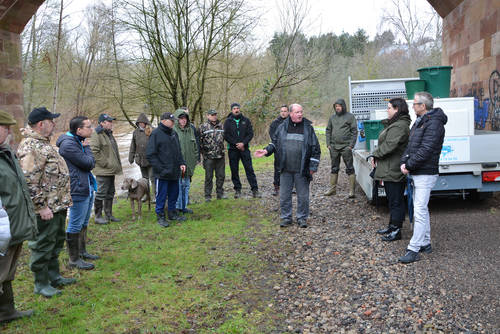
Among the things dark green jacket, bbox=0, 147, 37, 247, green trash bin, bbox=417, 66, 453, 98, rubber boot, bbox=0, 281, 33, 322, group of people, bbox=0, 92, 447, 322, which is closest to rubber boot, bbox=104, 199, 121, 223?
group of people, bbox=0, 92, 447, 322

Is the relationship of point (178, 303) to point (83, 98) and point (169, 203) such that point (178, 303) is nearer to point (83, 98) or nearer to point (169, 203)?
point (169, 203)

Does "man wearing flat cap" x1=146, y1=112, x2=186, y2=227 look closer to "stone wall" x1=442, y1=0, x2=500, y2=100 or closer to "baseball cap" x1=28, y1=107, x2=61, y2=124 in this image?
"baseball cap" x1=28, y1=107, x2=61, y2=124

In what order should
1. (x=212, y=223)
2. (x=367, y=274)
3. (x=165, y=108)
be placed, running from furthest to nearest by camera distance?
(x=165, y=108), (x=212, y=223), (x=367, y=274)

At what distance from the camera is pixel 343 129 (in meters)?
8.77

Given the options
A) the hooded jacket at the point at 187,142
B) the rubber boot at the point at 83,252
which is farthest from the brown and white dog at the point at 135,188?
the rubber boot at the point at 83,252

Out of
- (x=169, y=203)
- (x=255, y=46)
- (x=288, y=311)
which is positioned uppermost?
(x=255, y=46)

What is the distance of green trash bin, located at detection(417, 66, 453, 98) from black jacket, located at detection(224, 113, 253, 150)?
3.80 m

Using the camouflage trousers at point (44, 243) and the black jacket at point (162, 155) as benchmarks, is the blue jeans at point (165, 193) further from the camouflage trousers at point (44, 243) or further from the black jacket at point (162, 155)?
the camouflage trousers at point (44, 243)

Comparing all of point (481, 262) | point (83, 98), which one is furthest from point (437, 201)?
point (83, 98)

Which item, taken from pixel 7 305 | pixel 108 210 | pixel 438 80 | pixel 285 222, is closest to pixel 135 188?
pixel 108 210

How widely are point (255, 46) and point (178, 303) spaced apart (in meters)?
13.5

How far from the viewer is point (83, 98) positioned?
14930mm

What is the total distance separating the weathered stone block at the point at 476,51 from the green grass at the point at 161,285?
7.06 metres

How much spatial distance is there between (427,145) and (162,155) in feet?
14.4
